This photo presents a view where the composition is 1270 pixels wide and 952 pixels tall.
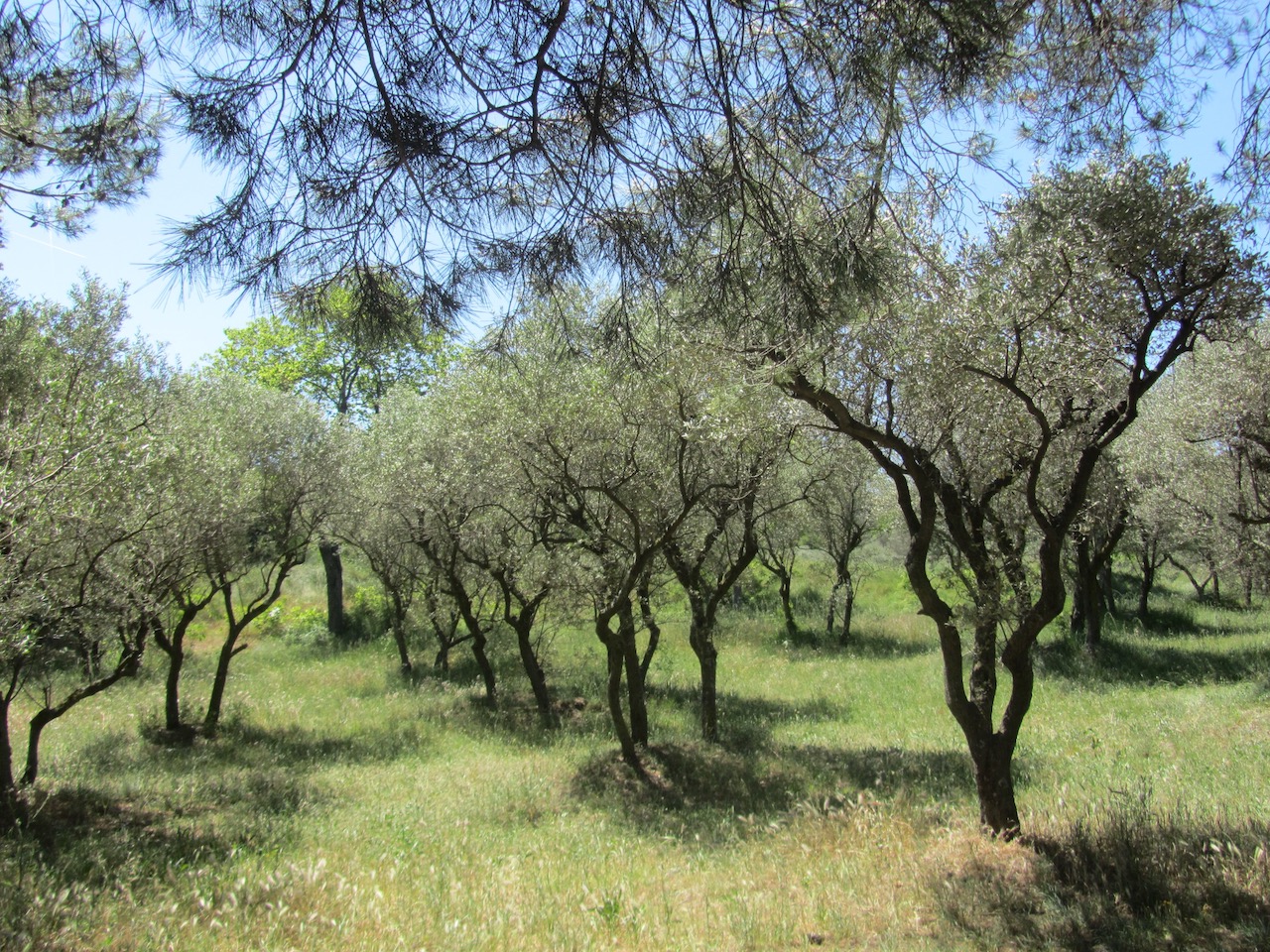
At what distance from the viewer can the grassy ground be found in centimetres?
561

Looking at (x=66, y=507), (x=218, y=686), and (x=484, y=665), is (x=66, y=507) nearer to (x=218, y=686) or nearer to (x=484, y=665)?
(x=218, y=686)

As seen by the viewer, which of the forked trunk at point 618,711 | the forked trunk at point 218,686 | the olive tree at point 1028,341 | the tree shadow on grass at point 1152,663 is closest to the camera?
the olive tree at point 1028,341

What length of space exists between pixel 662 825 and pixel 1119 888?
5559 millimetres

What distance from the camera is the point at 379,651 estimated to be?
24.9m

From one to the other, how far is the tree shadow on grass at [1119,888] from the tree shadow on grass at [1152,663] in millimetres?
12870

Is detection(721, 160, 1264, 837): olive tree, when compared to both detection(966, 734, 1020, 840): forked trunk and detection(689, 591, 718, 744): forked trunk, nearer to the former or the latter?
detection(966, 734, 1020, 840): forked trunk

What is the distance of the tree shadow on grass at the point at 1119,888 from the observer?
195 inches

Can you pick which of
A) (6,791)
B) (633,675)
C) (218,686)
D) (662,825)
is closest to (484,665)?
(218,686)

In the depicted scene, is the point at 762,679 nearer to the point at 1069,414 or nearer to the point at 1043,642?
the point at 1043,642

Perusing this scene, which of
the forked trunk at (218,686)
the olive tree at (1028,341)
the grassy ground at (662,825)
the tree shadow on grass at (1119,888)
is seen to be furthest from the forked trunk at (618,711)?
the forked trunk at (218,686)

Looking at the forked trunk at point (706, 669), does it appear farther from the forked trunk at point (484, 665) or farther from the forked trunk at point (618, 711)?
the forked trunk at point (484, 665)

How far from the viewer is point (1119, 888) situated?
560 cm

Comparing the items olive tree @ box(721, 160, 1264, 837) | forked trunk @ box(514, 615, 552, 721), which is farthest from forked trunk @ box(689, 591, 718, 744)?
olive tree @ box(721, 160, 1264, 837)

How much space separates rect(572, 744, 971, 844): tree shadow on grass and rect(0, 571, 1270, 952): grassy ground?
0.22 ft
